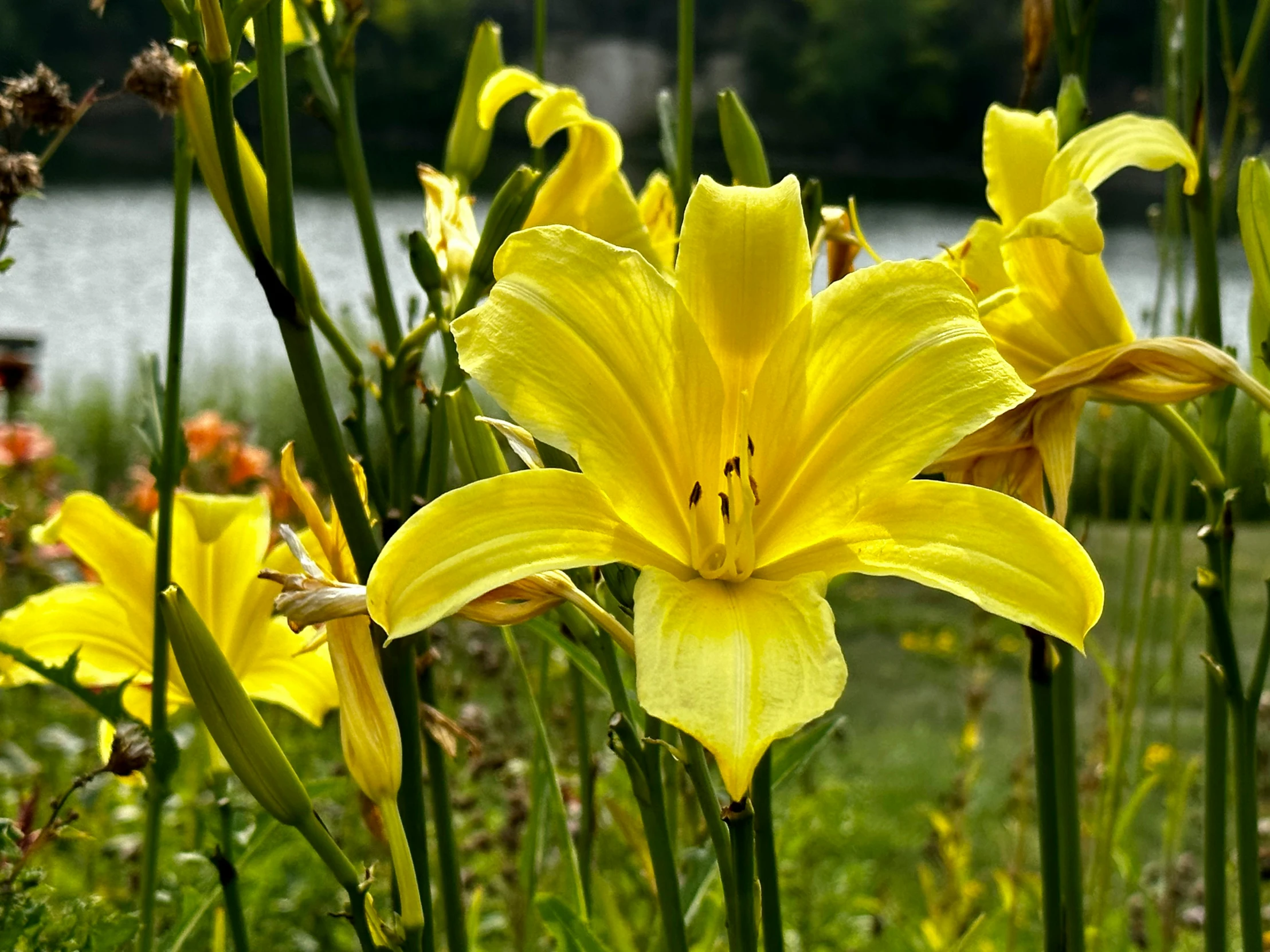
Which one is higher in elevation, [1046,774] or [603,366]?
[603,366]

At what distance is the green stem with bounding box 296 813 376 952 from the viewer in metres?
0.54

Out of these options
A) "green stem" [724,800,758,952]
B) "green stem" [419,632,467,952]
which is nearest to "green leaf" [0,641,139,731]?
"green stem" [419,632,467,952]

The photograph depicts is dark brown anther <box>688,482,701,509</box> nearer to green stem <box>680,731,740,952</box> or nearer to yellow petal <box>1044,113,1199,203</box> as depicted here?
green stem <box>680,731,740,952</box>

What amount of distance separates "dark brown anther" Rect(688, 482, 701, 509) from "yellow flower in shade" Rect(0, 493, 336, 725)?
1.18ft

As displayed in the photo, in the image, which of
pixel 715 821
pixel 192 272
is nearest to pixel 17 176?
pixel 715 821

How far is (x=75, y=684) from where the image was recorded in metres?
0.75

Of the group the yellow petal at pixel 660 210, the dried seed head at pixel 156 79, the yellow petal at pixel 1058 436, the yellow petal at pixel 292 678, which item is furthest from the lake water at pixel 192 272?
the dried seed head at pixel 156 79

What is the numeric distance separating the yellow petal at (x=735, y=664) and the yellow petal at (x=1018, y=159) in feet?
1.13

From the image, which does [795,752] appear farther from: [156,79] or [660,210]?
[156,79]

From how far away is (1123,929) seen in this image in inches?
73.7

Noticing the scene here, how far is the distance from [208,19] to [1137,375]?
0.50m

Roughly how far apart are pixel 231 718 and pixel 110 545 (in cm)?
37

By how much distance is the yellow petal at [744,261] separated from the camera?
21.6 inches

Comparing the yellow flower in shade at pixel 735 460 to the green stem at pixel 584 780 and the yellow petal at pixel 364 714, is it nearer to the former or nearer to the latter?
the yellow petal at pixel 364 714
